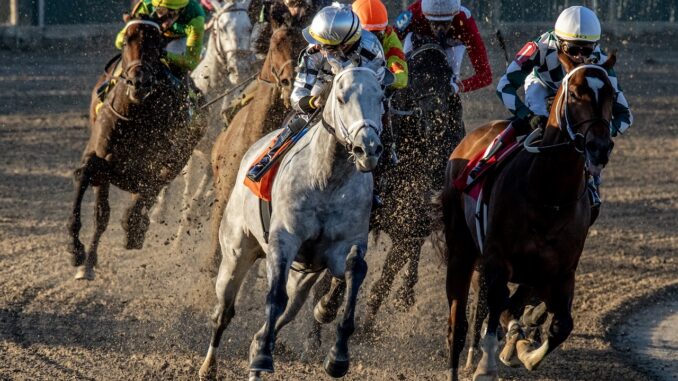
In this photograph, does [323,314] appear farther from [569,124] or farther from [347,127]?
[569,124]

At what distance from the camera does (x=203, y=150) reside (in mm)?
11961

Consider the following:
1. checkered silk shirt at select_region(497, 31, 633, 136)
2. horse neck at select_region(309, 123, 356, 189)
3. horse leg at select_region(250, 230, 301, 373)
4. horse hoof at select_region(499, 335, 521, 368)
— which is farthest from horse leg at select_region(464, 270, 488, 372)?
horse leg at select_region(250, 230, 301, 373)

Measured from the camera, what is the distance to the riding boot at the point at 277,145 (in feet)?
22.3

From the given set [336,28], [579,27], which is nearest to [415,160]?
[579,27]

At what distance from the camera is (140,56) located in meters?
9.38

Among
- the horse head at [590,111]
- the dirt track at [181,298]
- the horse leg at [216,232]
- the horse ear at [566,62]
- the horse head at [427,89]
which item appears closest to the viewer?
the horse head at [590,111]

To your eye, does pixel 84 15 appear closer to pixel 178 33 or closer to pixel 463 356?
pixel 178 33

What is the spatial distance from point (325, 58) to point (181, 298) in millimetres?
2916

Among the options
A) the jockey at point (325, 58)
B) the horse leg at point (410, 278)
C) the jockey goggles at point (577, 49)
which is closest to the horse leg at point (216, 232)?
the horse leg at point (410, 278)

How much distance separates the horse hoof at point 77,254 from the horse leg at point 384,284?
2365 millimetres

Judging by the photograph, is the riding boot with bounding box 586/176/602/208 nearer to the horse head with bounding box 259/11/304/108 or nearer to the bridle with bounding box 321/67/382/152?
the bridle with bounding box 321/67/382/152

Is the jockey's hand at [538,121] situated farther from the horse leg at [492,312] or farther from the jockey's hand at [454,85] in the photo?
the jockey's hand at [454,85]

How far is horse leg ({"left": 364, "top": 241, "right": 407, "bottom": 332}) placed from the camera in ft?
27.9

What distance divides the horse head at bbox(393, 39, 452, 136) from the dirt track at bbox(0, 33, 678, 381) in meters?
1.40
